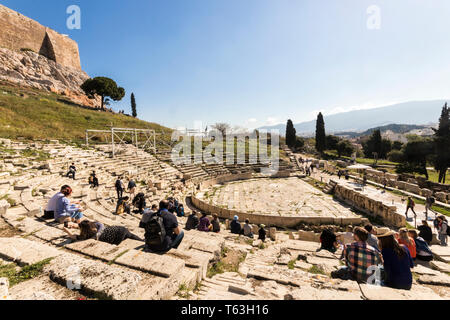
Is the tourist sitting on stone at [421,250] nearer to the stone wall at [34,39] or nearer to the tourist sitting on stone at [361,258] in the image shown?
the tourist sitting on stone at [361,258]

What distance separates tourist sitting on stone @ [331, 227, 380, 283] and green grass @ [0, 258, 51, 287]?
18.4ft

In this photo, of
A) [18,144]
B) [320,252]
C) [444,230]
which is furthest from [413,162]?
[18,144]

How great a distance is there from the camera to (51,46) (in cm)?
4884

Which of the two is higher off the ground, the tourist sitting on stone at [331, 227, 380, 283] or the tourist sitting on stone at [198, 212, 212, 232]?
the tourist sitting on stone at [331, 227, 380, 283]

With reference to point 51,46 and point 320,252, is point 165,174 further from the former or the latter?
point 51,46

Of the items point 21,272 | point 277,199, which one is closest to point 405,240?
point 21,272

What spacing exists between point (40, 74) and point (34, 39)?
1350cm

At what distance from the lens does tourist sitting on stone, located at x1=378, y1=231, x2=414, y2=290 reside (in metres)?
3.32

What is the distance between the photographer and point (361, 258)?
3617 mm

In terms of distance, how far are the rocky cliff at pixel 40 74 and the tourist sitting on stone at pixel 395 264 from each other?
51.8m

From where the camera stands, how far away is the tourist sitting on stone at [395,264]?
3322mm

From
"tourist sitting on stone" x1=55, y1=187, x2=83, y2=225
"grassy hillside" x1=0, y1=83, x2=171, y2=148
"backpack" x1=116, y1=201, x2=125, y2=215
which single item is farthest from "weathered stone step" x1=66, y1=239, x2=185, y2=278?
"grassy hillside" x1=0, y1=83, x2=171, y2=148
